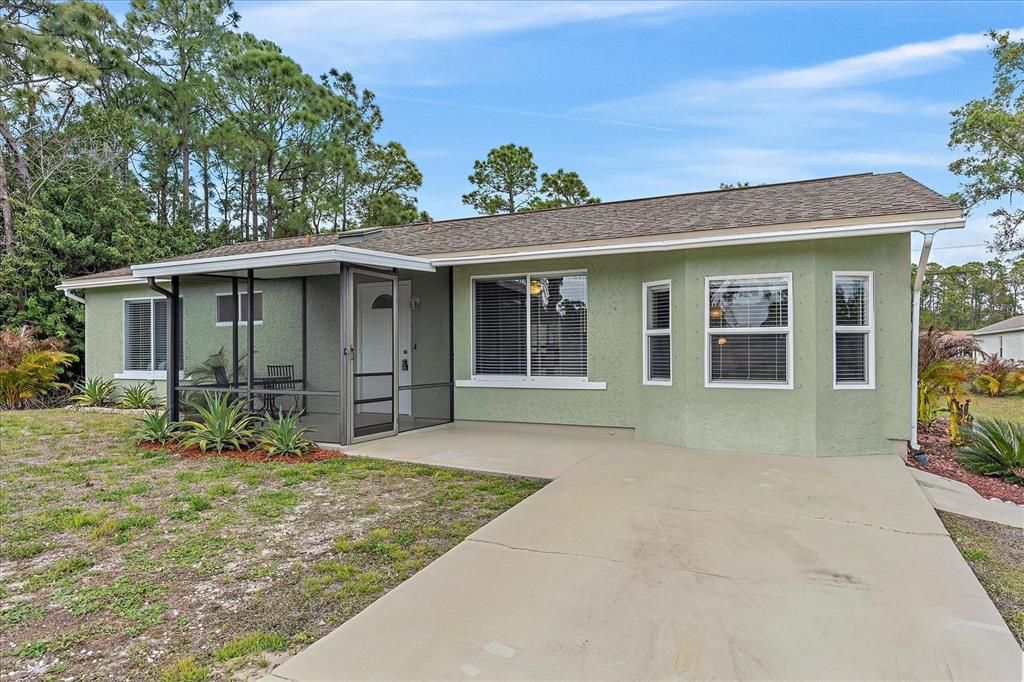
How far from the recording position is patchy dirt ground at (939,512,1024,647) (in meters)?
3.32

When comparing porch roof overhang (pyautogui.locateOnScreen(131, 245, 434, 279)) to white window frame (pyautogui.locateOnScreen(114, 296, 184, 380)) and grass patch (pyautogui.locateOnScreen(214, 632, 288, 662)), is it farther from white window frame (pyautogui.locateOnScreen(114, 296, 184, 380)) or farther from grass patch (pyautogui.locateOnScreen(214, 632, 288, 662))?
grass patch (pyautogui.locateOnScreen(214, 632, 288, 662))

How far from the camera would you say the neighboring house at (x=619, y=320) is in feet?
23.4

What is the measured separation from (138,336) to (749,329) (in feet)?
43.3

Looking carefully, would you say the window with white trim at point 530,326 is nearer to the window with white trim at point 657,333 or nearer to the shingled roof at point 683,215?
the shingled roof at point 683,215

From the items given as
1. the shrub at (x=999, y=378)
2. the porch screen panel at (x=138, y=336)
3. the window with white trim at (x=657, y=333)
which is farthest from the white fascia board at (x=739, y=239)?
the shrub at (x=999, y=378)

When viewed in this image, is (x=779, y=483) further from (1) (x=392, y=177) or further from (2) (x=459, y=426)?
(1) (x=392, y=177)

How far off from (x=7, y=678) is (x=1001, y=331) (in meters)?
34.2

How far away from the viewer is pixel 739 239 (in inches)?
278

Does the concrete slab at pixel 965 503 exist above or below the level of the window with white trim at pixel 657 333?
below

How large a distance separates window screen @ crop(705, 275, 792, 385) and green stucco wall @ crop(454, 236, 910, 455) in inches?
5.2

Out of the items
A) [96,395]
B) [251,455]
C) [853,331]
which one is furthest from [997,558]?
[96,395]

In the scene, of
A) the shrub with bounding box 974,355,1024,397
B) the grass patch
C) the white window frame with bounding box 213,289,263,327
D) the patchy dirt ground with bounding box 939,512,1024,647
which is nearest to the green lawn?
the shrub with bounding box 974,355,1024,397

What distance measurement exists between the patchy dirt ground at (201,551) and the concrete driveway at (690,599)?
0.42 metres

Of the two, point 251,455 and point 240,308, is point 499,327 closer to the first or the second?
point 251,455
